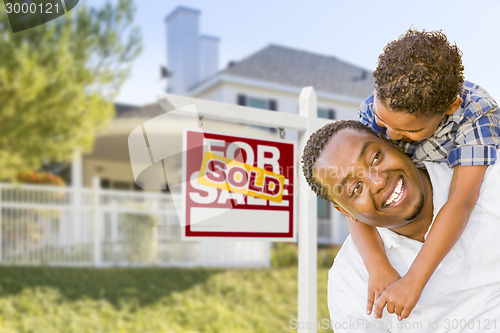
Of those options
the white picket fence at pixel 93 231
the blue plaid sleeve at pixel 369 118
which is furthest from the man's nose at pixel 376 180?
the white picket fence at pixel 93 231

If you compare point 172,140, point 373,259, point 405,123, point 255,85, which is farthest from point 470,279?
point 255,85

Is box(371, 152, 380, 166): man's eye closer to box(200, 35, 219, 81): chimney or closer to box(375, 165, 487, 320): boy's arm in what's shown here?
box(375, 165, 487, 320): boy's arm

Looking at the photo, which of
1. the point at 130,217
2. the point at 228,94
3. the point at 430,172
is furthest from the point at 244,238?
the point at 228,94

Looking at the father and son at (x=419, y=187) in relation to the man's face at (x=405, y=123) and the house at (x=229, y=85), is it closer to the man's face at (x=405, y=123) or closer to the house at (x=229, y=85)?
the man's face at (x=405, y=123)

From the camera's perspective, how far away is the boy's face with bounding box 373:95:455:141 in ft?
5.12

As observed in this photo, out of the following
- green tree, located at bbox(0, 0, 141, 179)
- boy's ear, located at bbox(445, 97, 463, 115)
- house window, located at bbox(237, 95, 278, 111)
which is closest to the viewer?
boy's ear, located at bbox(445, 97, 463, 115)

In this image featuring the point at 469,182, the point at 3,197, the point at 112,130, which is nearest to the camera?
the point at 469,182

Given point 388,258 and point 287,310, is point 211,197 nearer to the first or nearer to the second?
point 388,258

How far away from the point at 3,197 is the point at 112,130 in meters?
2.90

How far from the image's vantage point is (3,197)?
941 centimetres

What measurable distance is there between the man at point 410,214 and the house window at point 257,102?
42.4 ft

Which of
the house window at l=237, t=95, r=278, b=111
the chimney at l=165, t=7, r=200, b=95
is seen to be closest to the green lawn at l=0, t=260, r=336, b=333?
the house window at l=237, t=95, r=278, b=111

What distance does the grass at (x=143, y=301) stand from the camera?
6996 millimetres

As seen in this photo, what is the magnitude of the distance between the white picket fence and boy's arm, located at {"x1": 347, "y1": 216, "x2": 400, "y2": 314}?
24.2ft
